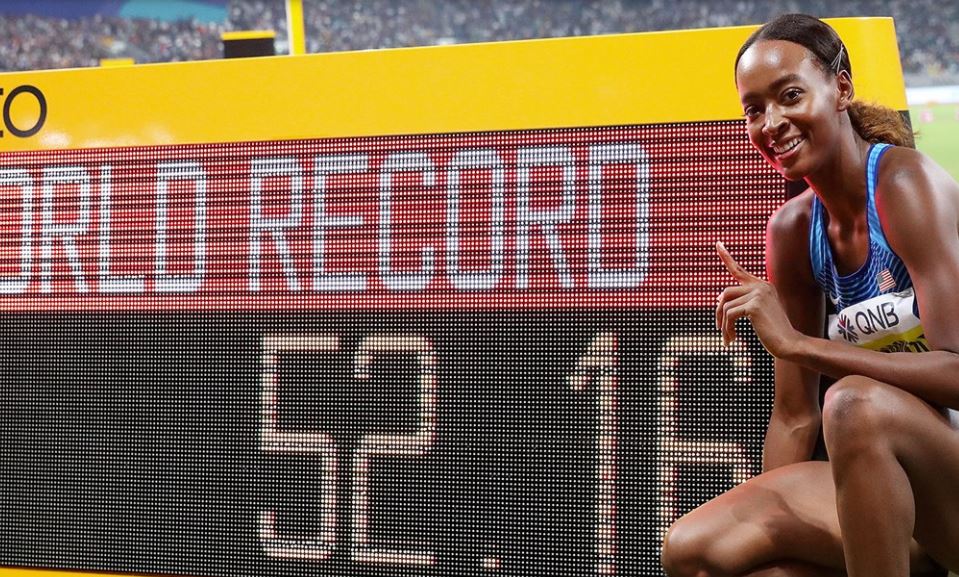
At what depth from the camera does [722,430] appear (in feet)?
7.03

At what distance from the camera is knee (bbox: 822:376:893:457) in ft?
5.32

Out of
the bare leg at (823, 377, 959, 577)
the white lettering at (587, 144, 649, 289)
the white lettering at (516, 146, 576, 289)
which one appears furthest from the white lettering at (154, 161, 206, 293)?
the bare leg at (823, 377, 959, 577)

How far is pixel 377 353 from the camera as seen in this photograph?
2291mm

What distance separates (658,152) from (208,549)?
4.03ft

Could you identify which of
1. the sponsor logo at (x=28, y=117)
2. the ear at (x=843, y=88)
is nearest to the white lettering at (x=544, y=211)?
the ear at (x=843, y=88)

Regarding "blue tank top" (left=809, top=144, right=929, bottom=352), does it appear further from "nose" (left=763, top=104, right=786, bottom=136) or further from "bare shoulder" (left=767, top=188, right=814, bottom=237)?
"nose" (left=763, top=104, right=786, bottom=136)

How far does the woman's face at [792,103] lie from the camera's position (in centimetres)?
176

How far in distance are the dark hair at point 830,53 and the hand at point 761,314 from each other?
328 millimetres

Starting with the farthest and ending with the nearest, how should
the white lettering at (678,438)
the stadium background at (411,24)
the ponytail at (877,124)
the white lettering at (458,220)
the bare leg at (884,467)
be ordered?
the stadium background at (411,24)
the white lettering at (458,220)
the white lettering at (678,438)
the ponytail at (877,124)
the bare leg at (884,467)

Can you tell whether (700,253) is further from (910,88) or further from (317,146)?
(910,88)

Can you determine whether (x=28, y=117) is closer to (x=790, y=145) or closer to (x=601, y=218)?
(x=601, y=218)

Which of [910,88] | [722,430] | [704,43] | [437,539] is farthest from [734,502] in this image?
[910,88]

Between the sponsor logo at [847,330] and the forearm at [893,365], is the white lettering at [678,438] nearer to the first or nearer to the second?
the sponsor logo at [847,330]

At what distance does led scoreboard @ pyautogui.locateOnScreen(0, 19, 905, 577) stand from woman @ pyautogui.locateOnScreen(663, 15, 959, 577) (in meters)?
0.17
